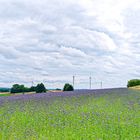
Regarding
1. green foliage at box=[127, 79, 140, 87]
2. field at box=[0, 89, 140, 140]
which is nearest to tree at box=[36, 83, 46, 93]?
green foliage at box=[127, 79, 140, 87]

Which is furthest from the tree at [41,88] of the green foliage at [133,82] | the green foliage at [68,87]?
the green foliage at [133,82]

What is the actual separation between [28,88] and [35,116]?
26750 mm

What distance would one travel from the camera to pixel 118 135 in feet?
17.1

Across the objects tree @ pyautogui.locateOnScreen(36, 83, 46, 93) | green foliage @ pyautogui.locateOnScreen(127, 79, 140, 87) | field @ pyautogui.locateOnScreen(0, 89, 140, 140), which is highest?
green foliage @ pyautogui.locateOnScreen(127, 79, 140, 87)

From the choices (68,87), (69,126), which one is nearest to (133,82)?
(68,87)

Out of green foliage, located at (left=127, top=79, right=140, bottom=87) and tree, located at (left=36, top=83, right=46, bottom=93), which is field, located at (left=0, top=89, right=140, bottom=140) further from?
green foliage, located at (left=127, top=79, right=140, bottom=87)

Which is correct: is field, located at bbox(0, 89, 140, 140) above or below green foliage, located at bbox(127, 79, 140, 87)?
below

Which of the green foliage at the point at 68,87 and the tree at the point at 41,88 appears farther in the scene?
the green foliage at the point at 68,87

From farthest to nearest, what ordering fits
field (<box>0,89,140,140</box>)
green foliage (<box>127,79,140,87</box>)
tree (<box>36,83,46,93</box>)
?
green foliage (<box>127,79,140,87</box>) → tree (<box>36,83,46,93</box>) → field (<box>0,89,140,140</box>)

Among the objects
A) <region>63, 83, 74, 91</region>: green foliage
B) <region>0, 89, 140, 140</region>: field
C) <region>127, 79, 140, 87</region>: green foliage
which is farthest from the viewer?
<region>127, 79, 140, 87</region>: green foliage

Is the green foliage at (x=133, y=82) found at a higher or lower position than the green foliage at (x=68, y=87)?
higher

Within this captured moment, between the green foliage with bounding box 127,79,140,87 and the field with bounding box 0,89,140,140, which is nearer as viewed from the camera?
the field with bounding box 0,89,140,140

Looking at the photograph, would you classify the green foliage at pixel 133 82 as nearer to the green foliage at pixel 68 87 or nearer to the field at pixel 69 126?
the green foliage at pixel 68 87

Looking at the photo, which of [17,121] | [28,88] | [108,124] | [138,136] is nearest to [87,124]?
[108,124]
